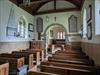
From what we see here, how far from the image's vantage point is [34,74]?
1.96 m

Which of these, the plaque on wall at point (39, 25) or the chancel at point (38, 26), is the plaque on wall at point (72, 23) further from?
the plaque on wall at point (39, 25)

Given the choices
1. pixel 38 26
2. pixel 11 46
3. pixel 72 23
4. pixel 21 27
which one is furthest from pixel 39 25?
pixel 11 46

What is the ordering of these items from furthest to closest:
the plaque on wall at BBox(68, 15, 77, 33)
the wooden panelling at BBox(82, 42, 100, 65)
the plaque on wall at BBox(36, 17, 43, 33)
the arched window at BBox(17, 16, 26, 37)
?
1. the plaque on wall at BBox(36, 17, 43, 33)
2. the plaque on wall at BBox(68, 15, 77, 33)
3. the arched window at BBox(17, 16, 26, 37)
4. the wooden panelling at BBox(82, 42, 100, 65)

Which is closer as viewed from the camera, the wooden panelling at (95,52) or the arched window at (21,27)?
the wooden panelling at (95,52)

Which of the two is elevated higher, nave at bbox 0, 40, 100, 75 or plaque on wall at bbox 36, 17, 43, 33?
plaque on wall at bbox 36, 17, 43, 33

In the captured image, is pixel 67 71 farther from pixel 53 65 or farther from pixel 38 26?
pixel 38 26

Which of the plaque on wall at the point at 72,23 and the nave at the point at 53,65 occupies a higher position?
the plaque on wall at the point at 72,23

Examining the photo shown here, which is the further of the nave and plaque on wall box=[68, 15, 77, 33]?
plaque on wall box=[68, 15, 77, 33]

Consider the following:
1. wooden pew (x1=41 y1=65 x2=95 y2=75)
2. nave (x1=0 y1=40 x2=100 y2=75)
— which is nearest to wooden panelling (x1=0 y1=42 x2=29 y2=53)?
nave (x1=0 y1=40 x2=100 y2=75)

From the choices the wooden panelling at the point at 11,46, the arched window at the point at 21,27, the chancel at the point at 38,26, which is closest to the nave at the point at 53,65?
the chancel at the point at 38,26

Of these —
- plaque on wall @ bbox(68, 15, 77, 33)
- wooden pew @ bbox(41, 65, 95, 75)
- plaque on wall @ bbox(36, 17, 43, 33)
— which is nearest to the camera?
wooden pew @ bbox(41, 65, 95, 75)

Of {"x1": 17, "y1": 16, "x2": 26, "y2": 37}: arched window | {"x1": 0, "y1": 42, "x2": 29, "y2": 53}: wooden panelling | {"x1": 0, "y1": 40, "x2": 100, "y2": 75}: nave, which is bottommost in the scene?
{"x1": 0, "y1": 40, "x2": 100, "y2": 75}: nave

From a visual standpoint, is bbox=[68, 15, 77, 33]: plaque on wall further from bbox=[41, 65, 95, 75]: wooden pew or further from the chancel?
bbox=[41, 65, 95, 75]: wooden pew

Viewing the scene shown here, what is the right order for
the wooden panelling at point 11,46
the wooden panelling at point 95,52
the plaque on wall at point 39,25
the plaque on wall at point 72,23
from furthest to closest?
the plaque on wall at point 39,25
the plaque on wall at point 72,23
the wooden panelling at point 11,46
the wooden panelling at point 95,52
